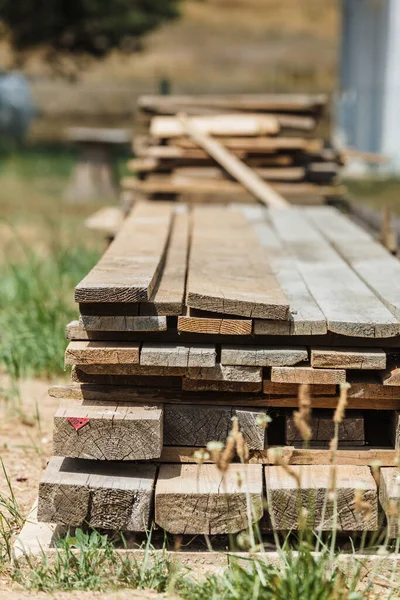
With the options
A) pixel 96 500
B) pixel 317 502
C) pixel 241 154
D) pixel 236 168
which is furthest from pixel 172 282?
pixel 241 154

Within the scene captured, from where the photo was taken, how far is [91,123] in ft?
108

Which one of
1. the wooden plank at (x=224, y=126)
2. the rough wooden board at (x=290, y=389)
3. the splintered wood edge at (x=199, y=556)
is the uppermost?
the wooden plank at (x=224, y=126)

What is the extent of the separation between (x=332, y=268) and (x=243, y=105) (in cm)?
369

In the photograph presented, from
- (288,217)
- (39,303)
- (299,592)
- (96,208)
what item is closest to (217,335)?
(299,592)

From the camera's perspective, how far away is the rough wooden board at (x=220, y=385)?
305 centimetres

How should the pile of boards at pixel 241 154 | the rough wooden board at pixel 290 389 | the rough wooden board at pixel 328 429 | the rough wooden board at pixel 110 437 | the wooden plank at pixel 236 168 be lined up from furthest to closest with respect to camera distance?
the pile of boards at pixel 241 154
the wooden plank at pixel 236 168
the rough wooden board at pixel 328 429
the rough wooden board at pixel 290 389
the rough wooden board at pixel 110 437

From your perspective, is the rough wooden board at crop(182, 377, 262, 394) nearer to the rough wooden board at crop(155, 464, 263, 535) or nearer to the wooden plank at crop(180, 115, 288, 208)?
the rough wooden board at crop(155, 464, 263, 535)

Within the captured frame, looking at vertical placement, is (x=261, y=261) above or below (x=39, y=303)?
above

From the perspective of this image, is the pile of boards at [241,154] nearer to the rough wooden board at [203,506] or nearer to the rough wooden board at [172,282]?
the rough wooden board at [172,282]

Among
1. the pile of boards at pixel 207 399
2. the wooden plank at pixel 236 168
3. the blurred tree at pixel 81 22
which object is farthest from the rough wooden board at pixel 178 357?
the blurred tree at pixel 81 22

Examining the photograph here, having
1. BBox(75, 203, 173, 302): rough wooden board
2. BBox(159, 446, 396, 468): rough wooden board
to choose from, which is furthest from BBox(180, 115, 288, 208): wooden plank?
BBox(159, 446, 396, 468): rough wooden board

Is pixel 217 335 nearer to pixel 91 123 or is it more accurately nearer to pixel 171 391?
pixel 171 391

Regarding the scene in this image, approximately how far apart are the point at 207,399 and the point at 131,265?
670 mm

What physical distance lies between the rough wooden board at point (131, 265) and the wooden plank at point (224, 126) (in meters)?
1.87
